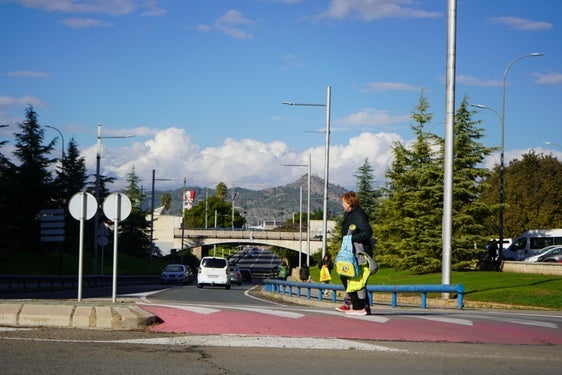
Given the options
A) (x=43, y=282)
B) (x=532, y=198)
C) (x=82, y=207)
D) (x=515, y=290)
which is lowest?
(x=43, y=282)

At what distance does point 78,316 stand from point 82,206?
157 inches

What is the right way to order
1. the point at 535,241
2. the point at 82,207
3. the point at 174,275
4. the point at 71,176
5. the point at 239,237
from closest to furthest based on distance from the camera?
the point at 82,207, the point at 174,275, the point at 535,241, the point at 71,176, the point at 239,237

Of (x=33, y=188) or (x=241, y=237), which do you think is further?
(x=241, y=237)

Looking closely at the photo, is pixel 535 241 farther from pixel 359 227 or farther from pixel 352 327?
pixel 352 327

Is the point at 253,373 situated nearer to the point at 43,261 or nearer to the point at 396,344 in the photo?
the point at 396,344

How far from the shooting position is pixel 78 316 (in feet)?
39.0

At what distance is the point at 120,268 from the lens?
295 feet

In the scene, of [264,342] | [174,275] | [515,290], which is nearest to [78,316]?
[264,342]

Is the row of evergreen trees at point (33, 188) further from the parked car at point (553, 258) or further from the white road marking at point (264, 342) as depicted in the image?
the white road marking at point (264, 342)

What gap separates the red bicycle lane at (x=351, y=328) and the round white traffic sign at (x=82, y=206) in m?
A: 2.84

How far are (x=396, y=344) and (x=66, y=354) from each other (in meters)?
4.02

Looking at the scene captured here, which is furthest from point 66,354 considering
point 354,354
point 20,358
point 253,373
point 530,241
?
point 530,241

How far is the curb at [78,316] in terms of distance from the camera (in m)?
11.7

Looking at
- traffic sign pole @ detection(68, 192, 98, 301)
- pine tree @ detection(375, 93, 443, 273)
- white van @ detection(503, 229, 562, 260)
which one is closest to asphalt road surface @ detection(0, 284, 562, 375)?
traffic sign pole @ detection(68, 192, 98, 301)
